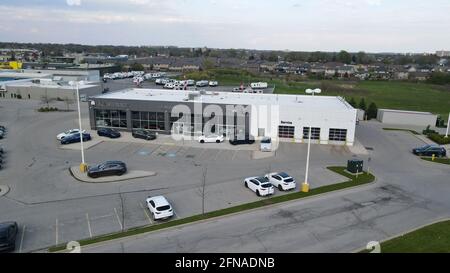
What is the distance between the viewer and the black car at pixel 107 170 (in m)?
26.4

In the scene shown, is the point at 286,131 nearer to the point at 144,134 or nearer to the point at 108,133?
the point at 144,134

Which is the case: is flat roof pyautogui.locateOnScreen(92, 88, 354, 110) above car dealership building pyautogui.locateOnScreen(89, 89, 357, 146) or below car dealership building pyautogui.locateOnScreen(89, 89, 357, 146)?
above

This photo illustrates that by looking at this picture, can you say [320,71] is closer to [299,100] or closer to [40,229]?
[299,100]

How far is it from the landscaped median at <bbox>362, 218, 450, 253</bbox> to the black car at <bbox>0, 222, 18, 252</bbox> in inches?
670

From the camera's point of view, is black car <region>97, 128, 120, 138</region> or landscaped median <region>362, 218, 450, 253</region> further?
black car <region>97, 128, 120, 138</region>

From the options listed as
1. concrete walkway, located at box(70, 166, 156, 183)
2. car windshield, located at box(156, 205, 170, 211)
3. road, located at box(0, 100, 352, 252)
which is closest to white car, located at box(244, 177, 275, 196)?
road, located at box(0, 100, 352, 252)

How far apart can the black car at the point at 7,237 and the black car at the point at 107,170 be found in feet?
29.4

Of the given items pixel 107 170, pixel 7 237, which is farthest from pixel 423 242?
pixel 107 170

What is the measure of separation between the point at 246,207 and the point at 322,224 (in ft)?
15.3

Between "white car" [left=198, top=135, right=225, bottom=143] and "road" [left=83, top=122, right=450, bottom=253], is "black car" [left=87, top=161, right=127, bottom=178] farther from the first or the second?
"white car" [left=198, top=135, right=225, bottom=143]

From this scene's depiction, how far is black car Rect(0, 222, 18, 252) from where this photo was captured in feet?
53.9

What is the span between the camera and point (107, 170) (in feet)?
87.3

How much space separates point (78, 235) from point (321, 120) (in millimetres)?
27531

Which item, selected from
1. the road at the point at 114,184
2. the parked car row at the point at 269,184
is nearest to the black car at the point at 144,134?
the road at the point at 114,184
